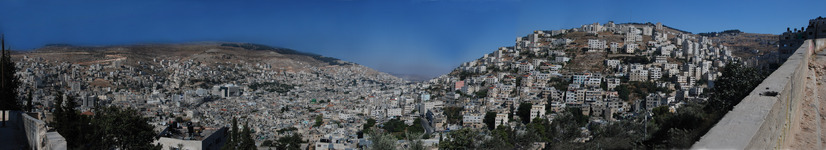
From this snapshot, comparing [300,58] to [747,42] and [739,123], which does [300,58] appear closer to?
[739,123]

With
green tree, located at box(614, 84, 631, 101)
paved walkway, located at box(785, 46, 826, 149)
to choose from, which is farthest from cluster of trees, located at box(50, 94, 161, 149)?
green tree, located at box(614, 84, 631, 101)

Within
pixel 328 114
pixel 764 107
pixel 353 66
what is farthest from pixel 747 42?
pixel 764 107

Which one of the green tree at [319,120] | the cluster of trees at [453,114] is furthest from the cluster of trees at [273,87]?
the cluster of trees at [453,114]

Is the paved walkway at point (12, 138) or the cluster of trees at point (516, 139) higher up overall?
the paved walkway at point (12, 138)

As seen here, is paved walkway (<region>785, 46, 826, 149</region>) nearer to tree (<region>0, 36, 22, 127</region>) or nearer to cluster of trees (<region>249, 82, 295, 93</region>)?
tree (<region>0, 36, 22, 127</region>)

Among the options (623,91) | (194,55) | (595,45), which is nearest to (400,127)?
(623,91)

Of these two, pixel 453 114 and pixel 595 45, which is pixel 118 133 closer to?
pixel 453 114

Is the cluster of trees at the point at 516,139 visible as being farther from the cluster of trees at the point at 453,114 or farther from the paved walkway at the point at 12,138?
the cluster of trees at the point at 453,114
